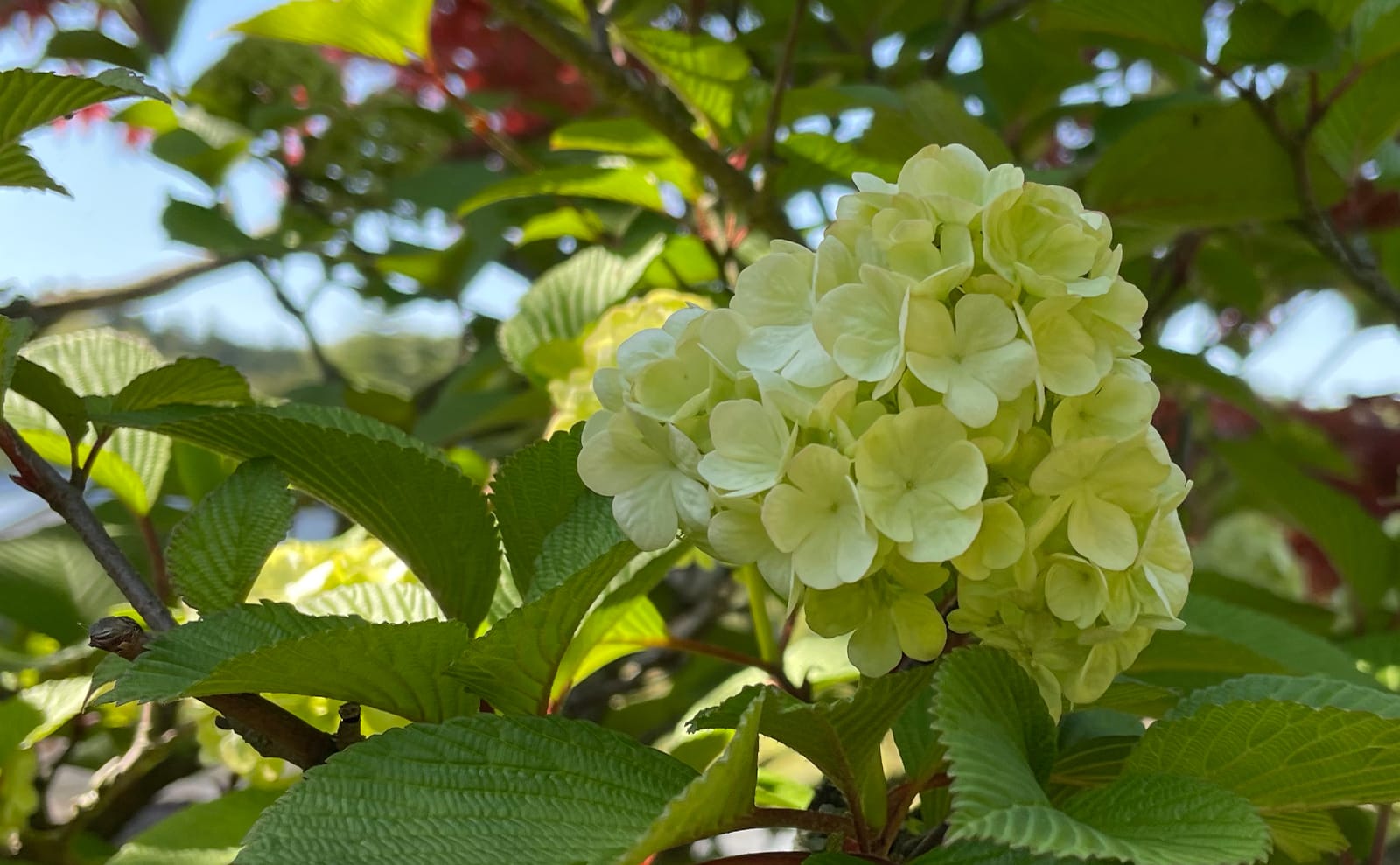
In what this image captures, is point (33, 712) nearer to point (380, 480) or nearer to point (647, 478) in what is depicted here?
point (380, 480)

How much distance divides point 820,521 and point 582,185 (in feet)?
1.95

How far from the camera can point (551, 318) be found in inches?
32.5

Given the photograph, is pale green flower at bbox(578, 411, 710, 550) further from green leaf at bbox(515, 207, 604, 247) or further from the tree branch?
green leaf at bbox(515, 207, 604, 247)

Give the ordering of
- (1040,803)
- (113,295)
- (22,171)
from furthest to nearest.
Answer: (113,295) < (22,171) < (1040,803)

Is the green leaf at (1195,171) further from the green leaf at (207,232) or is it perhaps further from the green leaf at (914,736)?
the green leaf at (207,232)

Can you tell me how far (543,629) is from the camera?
37cm

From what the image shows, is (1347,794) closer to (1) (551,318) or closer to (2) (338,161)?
(1) (551,318)

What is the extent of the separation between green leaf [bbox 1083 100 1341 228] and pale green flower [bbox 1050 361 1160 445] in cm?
57

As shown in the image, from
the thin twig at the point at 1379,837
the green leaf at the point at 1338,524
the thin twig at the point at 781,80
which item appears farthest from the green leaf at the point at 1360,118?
the thin twig at the point at 1379,837

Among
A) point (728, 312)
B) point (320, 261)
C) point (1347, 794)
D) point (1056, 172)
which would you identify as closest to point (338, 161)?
point (320, 261)

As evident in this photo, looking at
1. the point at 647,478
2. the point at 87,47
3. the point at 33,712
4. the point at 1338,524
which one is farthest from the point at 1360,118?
the point at 87,47

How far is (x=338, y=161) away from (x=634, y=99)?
605mm

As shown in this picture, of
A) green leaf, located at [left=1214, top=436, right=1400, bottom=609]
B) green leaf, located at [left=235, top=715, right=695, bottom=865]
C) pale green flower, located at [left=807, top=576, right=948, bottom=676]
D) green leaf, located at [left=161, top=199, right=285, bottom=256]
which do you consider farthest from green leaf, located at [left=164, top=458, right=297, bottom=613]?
green leaf, located at [left=1214, top=436, right=1400, bottom=609]

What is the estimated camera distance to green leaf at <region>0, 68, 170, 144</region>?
0.35m
